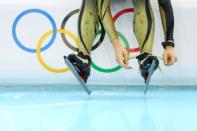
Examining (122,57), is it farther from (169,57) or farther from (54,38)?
(54,38)

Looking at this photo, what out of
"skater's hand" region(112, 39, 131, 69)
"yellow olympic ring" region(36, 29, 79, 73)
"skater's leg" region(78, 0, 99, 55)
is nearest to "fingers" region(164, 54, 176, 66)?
"skater's hand" region(112, 39, 131, 69)

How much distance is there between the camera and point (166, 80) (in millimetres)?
1390

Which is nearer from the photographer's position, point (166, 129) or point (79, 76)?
point (166, 129)

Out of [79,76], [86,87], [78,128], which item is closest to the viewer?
[78,128]

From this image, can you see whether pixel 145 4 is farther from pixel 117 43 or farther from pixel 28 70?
pixel 28 70

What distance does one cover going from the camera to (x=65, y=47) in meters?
1.40

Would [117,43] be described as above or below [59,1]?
below

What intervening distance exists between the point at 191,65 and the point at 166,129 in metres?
0.43

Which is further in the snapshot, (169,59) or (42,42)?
(42,42)

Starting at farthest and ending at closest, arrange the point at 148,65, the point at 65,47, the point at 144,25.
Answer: the point at 65,47, the point at 144,25, the point at 148,65

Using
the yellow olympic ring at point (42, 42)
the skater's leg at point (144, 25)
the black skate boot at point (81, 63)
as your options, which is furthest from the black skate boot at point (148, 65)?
the yellow olympic ring at point (42, 42)

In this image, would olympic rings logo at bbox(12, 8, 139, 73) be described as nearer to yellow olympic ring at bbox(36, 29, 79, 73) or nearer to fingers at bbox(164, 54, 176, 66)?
yellow olympic ring at bbox(36, 29, 79, 73)

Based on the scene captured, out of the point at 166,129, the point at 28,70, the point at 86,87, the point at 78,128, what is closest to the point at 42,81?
the point at 28,70

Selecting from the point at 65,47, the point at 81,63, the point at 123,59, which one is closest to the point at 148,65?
the point at 123,59
